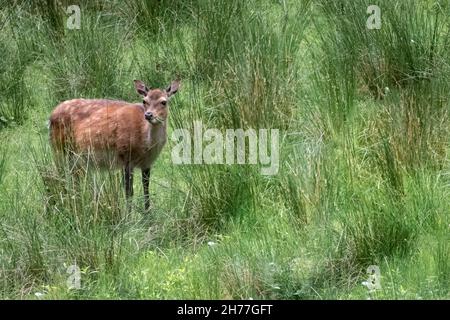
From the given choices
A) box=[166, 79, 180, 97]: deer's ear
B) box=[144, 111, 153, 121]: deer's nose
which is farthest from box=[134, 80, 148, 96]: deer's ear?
box=[144, 111, 153, 121]: deer's nose

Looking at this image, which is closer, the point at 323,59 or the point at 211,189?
the point at 211,189

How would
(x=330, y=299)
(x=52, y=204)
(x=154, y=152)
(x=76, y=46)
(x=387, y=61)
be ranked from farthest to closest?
1. (x=76, y=46)
2. (x=387, y=61)
3. (x=154, y=152)
4. (x=52, y=204)
5. (x=330, y=299)

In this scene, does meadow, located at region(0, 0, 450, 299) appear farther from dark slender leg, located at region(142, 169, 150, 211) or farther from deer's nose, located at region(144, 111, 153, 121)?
deer's nose, located at region(144, 111, 153, 121)

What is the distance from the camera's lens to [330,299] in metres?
6.25

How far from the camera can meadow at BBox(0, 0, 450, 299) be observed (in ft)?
21.1

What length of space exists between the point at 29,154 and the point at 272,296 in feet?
9.10

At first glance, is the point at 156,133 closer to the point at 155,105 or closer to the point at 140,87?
the point at 155,105

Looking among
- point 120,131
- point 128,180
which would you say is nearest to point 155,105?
point 120,131

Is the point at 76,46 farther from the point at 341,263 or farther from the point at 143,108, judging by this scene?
the point at 341,263

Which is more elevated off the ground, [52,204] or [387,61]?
[387,61]

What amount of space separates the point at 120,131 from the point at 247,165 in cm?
124

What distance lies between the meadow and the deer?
0.66 feet

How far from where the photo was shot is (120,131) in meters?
8.36

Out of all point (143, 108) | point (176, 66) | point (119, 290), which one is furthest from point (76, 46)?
point (119, 290)
